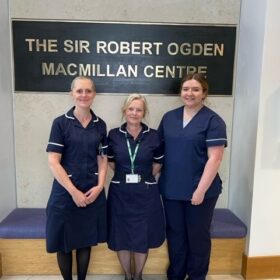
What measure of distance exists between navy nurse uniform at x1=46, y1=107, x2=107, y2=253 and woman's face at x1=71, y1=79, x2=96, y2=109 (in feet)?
0.34

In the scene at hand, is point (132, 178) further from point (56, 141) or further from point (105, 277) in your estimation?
point (105, 277)

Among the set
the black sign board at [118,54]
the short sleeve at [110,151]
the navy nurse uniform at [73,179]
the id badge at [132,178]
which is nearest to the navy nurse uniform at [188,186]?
the id badge at [132,178]

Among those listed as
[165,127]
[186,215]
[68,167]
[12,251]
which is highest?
[165,127]

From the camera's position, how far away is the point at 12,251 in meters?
2.30

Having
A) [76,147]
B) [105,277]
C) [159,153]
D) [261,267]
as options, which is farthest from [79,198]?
[261,267]

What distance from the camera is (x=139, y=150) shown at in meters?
1.95

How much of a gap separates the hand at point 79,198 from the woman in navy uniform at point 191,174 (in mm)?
523

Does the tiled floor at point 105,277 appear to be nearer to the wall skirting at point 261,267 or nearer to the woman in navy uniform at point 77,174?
the wall skirting at point 261,267

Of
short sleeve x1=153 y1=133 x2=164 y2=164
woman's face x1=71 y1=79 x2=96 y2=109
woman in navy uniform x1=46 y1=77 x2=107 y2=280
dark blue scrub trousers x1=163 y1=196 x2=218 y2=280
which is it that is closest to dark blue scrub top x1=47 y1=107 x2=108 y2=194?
woman in navy uniform x1=46 y1=77 x2=107 y2=280

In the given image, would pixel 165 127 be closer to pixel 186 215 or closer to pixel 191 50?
pixel 186 215

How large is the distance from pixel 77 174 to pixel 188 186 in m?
0.69

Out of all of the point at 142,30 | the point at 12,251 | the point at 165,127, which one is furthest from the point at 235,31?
the point at 12,251

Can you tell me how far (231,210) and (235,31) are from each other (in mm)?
1479

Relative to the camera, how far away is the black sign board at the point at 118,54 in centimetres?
244
